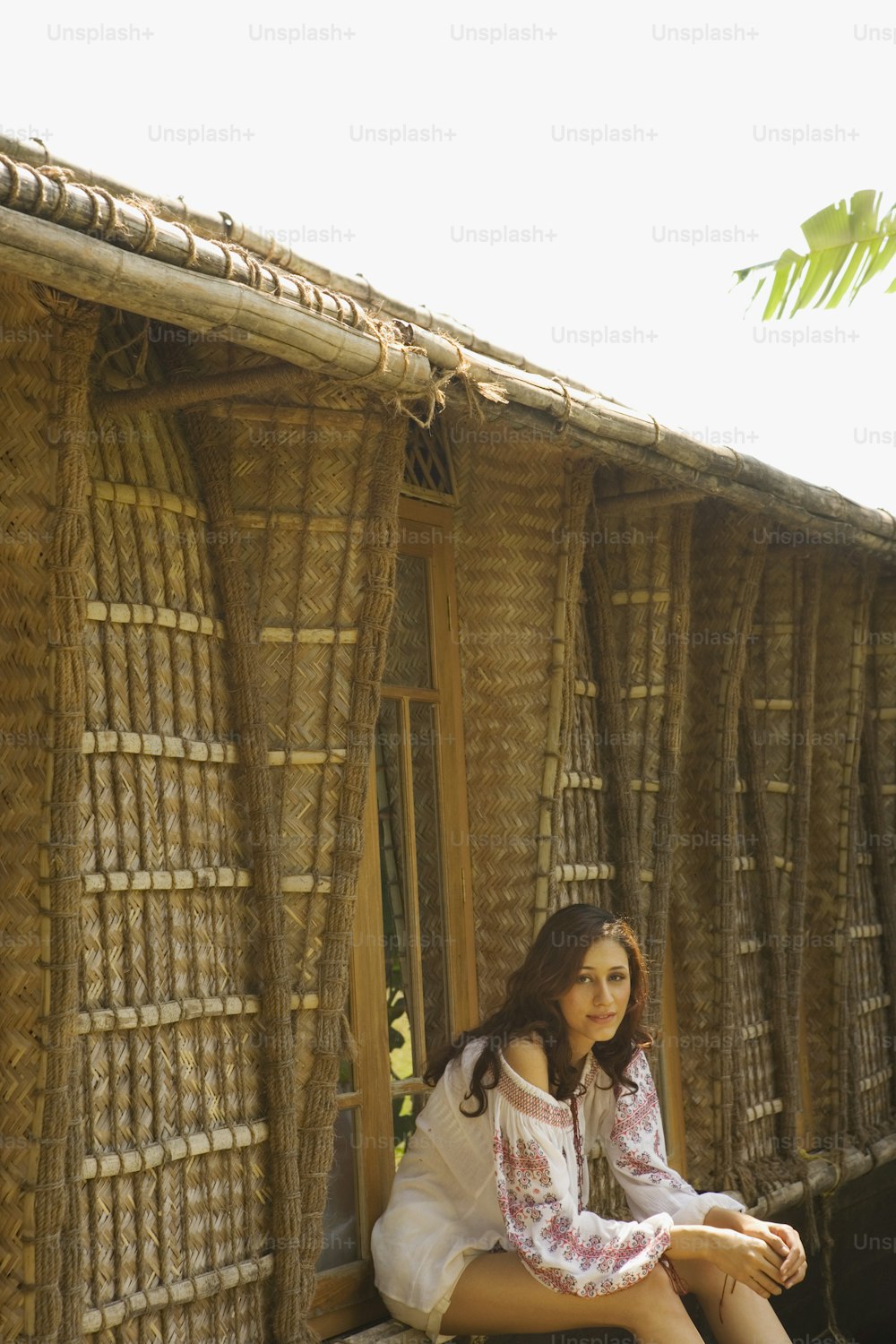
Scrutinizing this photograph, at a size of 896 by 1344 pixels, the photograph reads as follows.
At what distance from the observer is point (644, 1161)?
4121mm

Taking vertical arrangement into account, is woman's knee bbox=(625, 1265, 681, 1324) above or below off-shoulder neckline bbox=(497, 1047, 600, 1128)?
below

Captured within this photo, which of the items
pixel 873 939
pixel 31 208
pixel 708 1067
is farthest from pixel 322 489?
pixel 873 939

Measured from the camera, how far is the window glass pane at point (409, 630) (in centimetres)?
449

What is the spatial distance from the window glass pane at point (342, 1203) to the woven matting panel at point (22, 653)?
50.5 inches

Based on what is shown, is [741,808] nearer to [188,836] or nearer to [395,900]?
[395,900]

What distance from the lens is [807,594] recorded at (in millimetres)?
6137

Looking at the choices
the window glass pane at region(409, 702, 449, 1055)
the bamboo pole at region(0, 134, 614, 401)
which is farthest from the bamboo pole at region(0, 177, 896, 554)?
the window glass pane at region(409, 702, 449, 1055)

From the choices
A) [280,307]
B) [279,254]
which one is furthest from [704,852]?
[280,307]

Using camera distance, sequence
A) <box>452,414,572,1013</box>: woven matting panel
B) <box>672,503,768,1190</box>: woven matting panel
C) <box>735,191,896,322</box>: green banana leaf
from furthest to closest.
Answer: <box>672,503,768,1190</box>: woven matting panel, <box>735,191,896,322</box>: green banana leaf, <box>452,414,572,1013</box>: woven matting panel

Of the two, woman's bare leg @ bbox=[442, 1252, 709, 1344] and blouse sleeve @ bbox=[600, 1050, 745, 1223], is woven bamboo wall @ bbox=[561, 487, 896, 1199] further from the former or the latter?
woman's bare leg @ bbox=[442, 1252, 709, 1344]

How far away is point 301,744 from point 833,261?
2927 millimetres

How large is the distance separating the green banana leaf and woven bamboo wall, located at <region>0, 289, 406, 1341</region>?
7.66ft

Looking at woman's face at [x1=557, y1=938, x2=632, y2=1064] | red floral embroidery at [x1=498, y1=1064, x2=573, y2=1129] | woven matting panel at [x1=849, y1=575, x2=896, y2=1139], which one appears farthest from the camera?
woven matting panel at [x1=849, y1=575, x2=896, y2=1139]

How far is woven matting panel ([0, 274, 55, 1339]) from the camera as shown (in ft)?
9.66
